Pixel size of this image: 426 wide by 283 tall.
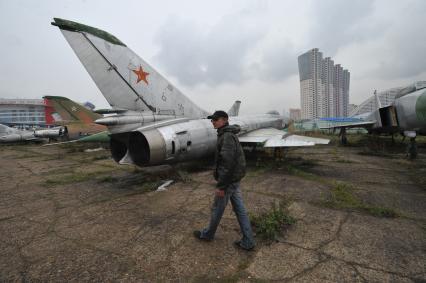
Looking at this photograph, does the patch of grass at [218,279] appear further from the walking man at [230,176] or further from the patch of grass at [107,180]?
the patch of grass at [107,180]

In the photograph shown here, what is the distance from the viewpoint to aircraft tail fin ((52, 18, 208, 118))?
5.94m

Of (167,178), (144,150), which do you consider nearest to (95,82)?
(144,150)

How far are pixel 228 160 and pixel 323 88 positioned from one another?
243ft

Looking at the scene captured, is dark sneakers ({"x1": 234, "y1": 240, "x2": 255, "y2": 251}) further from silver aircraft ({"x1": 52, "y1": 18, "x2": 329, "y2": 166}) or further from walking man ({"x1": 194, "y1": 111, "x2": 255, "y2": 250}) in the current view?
silver aircraft ({"x1": 52, "y1": 18, "x2": 329, "y2": 166})

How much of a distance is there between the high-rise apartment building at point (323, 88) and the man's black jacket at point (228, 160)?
6948 centimetres

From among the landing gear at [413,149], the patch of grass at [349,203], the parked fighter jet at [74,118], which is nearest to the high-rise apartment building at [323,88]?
the landing gear at [413,149]

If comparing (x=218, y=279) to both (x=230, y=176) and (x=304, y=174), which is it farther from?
(x=304, y=174)

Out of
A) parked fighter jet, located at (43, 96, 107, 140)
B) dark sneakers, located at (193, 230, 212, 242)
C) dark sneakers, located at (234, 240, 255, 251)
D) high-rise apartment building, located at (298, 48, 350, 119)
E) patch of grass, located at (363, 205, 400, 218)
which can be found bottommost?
patch of grass, located at (363, 205, 400, 218)

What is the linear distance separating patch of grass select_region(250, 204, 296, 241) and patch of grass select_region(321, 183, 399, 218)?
4.32 feet

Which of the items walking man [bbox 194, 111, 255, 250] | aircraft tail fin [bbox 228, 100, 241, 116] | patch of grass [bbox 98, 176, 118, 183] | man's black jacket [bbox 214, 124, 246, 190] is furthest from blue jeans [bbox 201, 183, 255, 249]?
aircraft tail fin [bbox 228, 100, 241, 116]

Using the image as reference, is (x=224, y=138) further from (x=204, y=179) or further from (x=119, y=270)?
(x=204, y=179)

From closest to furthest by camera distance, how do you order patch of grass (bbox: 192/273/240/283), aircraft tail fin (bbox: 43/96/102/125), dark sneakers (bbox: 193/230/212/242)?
patch of grass (bbox: 192/273/240/283), dark sneakers (bbox: 193/230/212/242), aircraft tail fin (bbox: 43/96/102/125)

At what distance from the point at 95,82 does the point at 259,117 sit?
26.5ft

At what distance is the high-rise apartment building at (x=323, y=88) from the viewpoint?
65.9m
